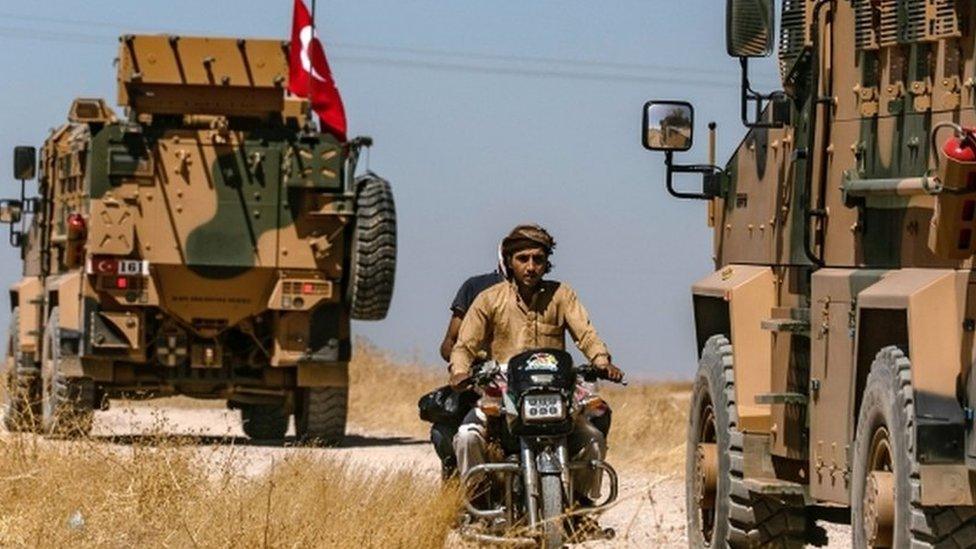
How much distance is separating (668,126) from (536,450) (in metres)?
1.50

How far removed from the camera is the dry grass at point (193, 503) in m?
11.3

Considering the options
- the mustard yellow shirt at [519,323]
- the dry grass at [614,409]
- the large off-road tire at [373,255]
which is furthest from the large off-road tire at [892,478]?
the large off-road tire at [373,255]

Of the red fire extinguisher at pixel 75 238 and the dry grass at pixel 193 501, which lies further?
the red fire extinguisher at pixel 75 238

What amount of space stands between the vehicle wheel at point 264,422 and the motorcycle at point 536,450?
13.8m

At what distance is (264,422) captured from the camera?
26203mm

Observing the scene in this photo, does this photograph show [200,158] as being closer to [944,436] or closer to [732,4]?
[732,4]

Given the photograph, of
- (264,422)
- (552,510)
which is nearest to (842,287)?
(552,510)

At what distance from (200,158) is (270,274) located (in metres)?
1.13

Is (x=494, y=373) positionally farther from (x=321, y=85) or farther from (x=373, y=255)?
(x=321, y=85)

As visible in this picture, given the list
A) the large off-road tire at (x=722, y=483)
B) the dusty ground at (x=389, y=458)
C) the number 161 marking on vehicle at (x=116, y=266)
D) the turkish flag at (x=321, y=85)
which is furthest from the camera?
the turkish flag at (x=321, y=85)

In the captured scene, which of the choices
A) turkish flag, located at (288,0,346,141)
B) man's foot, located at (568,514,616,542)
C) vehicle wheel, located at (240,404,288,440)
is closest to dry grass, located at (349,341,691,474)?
vehicle wheel, located at (240,404,288,440)

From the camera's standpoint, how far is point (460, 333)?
12.6m

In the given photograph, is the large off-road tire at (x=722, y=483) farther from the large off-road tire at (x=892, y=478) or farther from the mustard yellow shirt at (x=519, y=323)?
the large off-road tire at (x=892, y=478)

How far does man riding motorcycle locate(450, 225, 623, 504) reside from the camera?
12.4m
